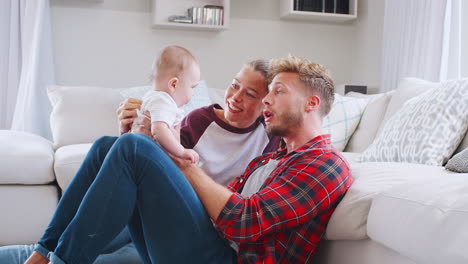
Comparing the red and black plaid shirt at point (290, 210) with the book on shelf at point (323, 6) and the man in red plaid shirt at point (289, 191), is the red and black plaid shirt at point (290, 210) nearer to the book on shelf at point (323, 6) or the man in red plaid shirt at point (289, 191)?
the man in red plaid shirt at point (289, 191)

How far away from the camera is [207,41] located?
13.0 feet

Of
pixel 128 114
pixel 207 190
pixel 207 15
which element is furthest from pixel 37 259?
pixel 207 15

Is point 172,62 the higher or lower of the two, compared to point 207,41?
lower

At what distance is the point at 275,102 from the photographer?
58.9 inches

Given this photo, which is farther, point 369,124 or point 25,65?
point 25,65

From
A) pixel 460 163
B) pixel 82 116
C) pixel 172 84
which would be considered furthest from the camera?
pixel 82 116

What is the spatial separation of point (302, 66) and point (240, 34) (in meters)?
2.59

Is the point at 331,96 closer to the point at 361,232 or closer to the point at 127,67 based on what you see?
the point at 361,232

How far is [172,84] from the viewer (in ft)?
5.45

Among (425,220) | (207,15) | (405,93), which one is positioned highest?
(207,15)

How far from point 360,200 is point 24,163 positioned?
1.69 m

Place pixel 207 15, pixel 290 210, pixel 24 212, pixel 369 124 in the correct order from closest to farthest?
pixel 290 210 < pixel 24 212 < pixel 369 124 < pixel 207 15

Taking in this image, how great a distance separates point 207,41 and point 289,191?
2837 mm

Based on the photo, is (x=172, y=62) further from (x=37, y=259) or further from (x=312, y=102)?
(x=37, y=259)
